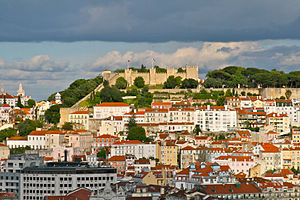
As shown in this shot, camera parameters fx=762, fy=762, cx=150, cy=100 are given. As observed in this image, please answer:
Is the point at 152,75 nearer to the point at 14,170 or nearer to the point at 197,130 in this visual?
the point at 197,130

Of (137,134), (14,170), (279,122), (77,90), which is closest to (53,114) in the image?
(77,90)

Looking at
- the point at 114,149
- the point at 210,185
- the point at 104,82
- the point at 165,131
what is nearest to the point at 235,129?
the point at 165,131

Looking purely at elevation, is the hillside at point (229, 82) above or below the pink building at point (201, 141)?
above

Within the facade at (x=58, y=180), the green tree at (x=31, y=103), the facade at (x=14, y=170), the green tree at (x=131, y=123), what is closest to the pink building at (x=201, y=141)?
the green tree at (x=131, y=123)

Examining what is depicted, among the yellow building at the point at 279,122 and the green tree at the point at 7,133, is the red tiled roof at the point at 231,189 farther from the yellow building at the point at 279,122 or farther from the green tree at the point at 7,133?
the green tree at the point at 7,133

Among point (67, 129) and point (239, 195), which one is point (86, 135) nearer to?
point (67, 129)

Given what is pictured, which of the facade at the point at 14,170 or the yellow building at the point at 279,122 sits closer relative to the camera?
the facade at the point at 14,170
